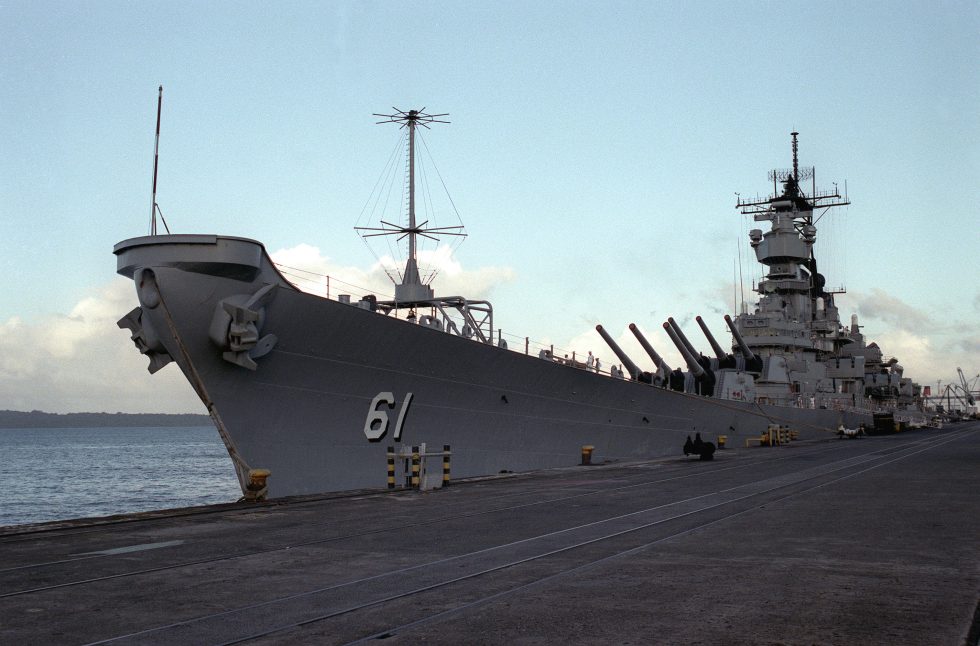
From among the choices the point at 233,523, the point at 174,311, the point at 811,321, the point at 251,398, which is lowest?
the point at 233,523

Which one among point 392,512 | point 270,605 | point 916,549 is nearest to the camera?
point 270,605

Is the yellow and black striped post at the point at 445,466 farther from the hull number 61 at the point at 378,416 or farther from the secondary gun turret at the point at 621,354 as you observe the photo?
the secondary gun turret at the point at 621,354

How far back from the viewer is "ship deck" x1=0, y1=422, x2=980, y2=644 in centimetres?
573

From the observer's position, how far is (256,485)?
14.2 meters

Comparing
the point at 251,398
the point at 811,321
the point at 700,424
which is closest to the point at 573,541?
the point at 251,398

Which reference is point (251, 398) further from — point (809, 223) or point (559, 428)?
point (809, 223)

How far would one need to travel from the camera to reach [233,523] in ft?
38.6

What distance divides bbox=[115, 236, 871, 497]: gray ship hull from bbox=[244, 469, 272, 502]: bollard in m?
0.86

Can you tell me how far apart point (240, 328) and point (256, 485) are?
105 inches

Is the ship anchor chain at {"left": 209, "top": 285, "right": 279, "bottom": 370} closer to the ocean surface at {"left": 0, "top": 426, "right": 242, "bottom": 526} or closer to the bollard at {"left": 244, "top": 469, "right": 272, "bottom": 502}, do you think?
the bollard at {"left": 244, "top": 469, "right": 272, "bottom": 502}

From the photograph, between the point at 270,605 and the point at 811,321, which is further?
the point at 811,321

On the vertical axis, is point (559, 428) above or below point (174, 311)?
below

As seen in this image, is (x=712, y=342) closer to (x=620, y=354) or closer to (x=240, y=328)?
(x=620, y=354)

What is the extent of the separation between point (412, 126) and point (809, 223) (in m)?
41.0
